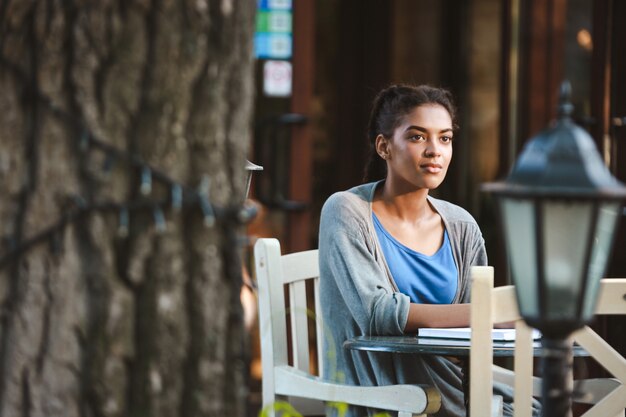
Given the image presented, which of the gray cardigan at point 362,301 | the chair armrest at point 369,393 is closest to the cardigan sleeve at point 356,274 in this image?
the gray cardigan at point 362,301

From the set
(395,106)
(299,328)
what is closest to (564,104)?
(395,106)

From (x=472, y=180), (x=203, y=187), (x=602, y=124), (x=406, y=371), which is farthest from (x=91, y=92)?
(x=472, y=180)

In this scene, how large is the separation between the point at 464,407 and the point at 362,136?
3.07 metres

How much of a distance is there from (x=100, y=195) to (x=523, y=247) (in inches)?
23.8

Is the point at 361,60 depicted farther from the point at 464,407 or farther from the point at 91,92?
the point at 91,92

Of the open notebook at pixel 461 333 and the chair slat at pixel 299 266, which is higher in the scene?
the chair slat at pixel 299 266

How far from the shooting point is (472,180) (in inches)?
264

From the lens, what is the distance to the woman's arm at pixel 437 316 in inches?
123

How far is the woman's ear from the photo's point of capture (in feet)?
11.7

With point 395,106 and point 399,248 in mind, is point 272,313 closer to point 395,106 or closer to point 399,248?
point 399,248

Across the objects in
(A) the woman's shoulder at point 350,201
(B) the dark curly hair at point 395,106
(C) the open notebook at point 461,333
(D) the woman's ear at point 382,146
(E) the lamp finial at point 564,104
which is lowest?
(C) the open notebook at point 461,333

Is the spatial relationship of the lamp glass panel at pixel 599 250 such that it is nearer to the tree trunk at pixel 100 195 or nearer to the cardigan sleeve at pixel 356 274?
the tree trunk at pixel 100 195

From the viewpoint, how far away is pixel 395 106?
355 cm

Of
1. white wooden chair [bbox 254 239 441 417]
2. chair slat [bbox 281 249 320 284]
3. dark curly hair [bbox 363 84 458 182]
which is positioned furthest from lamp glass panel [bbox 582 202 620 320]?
chair slat [bbox 281 249 320 284]
